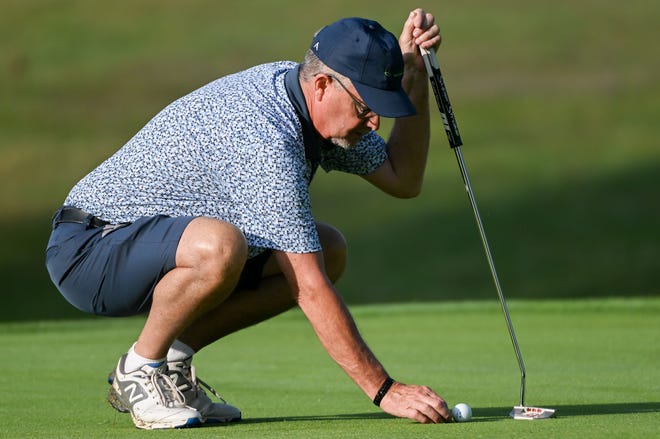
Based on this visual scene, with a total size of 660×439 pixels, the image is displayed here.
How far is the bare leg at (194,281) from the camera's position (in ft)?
9.05

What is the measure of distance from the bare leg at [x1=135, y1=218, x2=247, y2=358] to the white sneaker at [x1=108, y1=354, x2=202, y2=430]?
0.05 meters

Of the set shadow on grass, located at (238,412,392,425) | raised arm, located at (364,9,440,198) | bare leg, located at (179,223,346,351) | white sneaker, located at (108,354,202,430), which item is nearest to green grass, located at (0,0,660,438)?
raised arm, located at (364,9,440,198)

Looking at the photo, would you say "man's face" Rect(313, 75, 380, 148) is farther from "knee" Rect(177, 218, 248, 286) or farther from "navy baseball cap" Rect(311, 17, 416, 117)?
"knee" Rect(177, 218, 248, 286)

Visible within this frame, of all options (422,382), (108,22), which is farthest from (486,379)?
(108,22)

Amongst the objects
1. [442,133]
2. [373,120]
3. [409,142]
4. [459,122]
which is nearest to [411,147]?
[409,142]

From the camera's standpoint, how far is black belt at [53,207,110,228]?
3014mm

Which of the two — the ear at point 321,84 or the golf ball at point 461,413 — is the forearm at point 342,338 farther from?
the ear at point 321,84

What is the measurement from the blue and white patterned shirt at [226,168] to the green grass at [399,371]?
46 centimetres

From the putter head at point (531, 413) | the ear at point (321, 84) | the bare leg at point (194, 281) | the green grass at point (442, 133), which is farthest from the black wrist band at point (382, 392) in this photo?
the green grass at point (442, 133)

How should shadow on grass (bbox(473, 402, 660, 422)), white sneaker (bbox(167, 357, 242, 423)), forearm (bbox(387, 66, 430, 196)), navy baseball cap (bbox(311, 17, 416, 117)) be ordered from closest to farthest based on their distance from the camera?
navy baseball cap (bbox(311, 17, 416, 117)) → shadow on grass (bbox(473, 402, 660, 422)) → white sneaker (bbox(167, 357, 242, 423)) → forearm (bbox(387, 66, 430, 196))

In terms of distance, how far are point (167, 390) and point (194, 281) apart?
0.92ft

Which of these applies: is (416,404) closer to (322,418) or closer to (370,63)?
(322,418)

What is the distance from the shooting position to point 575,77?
19625 mm

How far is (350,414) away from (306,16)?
17381 mm
